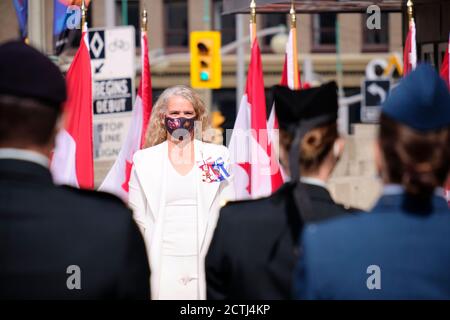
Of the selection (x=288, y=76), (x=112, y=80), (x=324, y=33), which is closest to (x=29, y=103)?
(x=288, y=76)

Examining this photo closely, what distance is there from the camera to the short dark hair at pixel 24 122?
292cm

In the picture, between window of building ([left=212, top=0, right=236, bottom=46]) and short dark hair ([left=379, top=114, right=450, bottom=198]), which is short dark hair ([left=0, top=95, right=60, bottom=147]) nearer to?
short dark hair ([left=379, top=114, right=450, bottom=198])

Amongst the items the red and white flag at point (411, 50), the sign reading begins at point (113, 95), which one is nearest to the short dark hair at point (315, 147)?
the red and white flag at point (411, 50)

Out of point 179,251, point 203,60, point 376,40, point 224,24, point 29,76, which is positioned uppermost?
point 224,24

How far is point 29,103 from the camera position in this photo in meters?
2.94

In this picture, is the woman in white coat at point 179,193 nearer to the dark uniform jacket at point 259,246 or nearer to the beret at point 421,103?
the dark uniform jacket at point 259,246

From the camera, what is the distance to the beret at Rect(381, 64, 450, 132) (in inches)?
117

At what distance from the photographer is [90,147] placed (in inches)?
330

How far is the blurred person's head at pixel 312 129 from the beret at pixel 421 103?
497mm

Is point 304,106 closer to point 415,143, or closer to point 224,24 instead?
point 415,143

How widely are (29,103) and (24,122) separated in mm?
57
